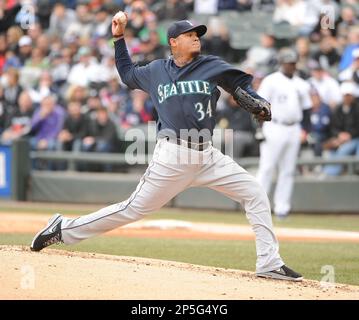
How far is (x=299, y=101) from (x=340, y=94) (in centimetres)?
271

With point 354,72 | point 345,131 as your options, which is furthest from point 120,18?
point 354,72

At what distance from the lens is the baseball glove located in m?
7.19

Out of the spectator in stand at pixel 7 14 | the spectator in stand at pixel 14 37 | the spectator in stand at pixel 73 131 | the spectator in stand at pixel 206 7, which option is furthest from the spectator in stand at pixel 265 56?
the spectator in stand at pixel 7 14

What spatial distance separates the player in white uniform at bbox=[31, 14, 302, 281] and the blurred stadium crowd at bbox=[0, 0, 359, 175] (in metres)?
7.04

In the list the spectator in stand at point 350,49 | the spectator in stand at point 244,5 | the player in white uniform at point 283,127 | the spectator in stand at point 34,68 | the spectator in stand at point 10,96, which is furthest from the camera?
the spectator in stand at point 34,68

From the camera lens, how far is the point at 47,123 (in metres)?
17.1

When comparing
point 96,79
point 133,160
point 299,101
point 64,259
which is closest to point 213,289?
point 64,259

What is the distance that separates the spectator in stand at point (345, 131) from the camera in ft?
48.8

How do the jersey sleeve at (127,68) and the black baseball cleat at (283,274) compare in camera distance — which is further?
the jersey sleeve at (127,68)

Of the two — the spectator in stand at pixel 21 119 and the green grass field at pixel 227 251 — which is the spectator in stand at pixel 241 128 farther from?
the green grass field at pixel 227 251

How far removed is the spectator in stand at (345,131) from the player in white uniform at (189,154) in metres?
7.65

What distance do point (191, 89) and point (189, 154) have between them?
507mm

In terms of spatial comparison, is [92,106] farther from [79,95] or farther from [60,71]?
[60,71]
